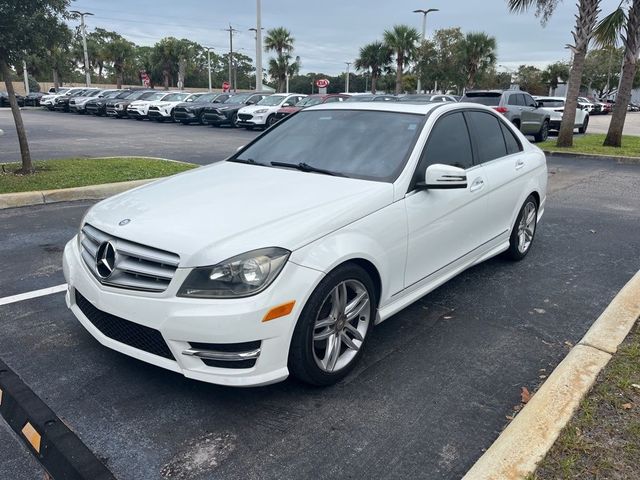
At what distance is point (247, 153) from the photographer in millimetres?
4535

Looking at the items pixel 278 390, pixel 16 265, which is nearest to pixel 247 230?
pixel 278 390

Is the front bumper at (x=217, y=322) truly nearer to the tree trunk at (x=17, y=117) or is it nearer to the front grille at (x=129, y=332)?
the front grille at (x=129, y=332)

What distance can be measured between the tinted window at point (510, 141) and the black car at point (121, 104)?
26.9 m

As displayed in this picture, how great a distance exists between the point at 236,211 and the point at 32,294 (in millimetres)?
2353

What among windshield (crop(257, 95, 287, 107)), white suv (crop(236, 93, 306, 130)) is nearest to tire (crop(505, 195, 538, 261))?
white suv (crop(236, 93, 306, 130))

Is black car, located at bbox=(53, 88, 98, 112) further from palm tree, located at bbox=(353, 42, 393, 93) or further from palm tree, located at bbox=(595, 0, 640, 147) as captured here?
palm tree, located at bbox=(595, 0, 640, 147)

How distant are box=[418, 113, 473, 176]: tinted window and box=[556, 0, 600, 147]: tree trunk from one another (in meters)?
12.6

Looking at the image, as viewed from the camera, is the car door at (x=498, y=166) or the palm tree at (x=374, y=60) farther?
the palm tree at (x=374, y=60)

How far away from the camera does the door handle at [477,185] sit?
4.31 metres

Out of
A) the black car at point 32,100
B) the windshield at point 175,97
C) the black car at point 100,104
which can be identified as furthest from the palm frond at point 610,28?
the black car at point 32,100

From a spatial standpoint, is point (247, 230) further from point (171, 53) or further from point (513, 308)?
point (171, 53)

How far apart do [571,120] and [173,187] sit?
1523cm

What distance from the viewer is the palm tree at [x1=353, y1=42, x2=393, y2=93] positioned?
1879 inches

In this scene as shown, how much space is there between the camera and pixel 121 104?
2881cm
